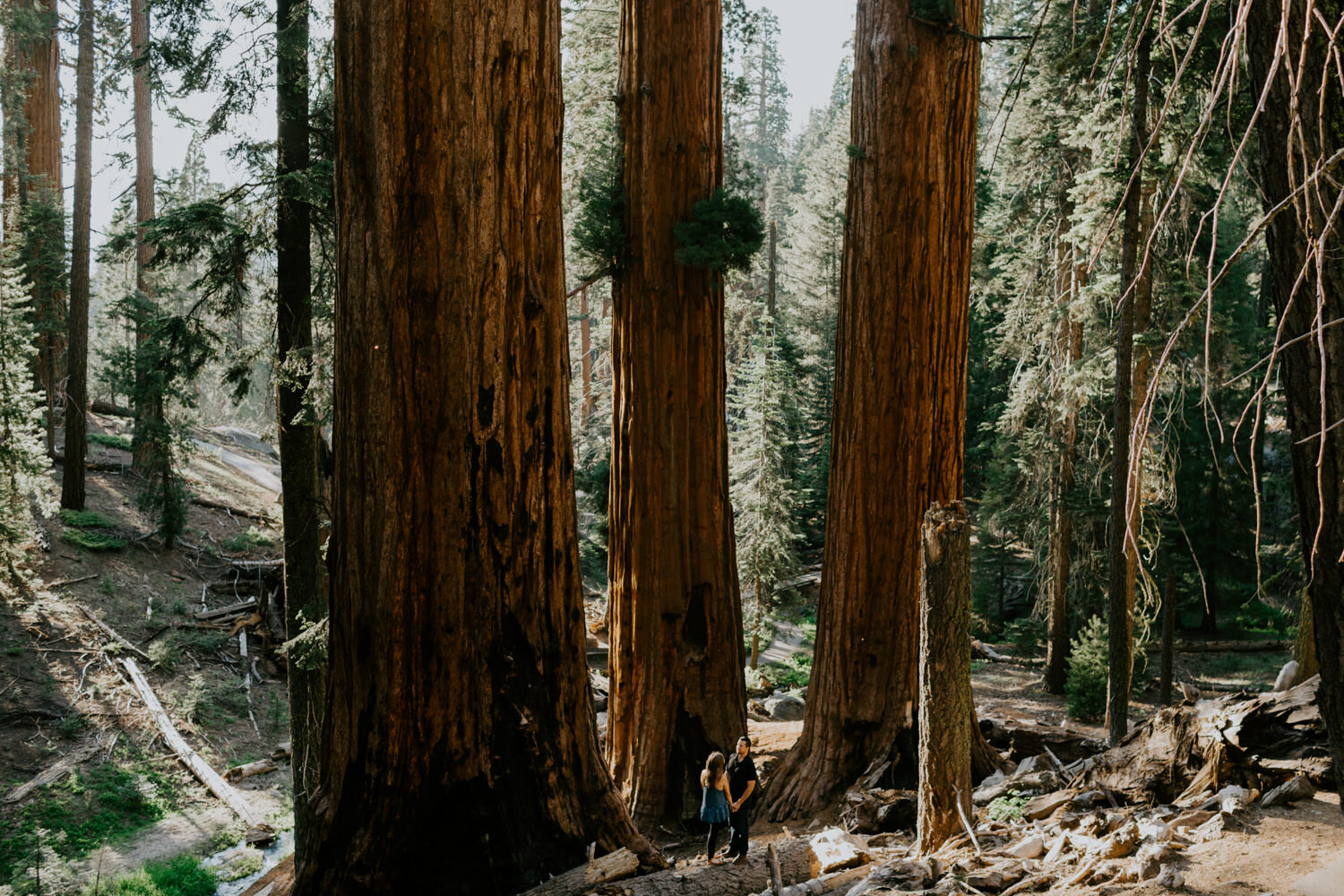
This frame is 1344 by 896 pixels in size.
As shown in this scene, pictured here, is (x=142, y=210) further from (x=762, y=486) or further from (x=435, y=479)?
(x=435, y=479)

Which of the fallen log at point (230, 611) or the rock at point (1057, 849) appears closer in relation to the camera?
the rock at point (1057, 849)

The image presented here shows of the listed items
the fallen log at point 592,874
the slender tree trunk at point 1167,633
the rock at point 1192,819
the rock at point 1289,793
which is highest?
the rock at point 1289,793

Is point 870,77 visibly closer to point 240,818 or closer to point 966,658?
point 966,658

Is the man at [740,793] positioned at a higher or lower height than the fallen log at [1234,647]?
higher

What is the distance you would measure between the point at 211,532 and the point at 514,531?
2113cm

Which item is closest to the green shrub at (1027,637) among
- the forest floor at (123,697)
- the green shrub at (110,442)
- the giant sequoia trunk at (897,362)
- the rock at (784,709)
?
the rock at (784,709)

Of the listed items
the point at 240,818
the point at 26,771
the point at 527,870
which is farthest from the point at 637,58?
the point at 26,771

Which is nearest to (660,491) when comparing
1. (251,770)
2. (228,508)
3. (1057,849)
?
(1057,849)

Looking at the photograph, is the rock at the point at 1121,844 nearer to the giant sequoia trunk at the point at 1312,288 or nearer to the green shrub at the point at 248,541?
the giant sequoia trunk at the point at 1312,288

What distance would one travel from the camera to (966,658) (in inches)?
180

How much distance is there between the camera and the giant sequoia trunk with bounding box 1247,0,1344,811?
2.51 metres

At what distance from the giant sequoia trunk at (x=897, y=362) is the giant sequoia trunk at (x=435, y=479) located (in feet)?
11.3

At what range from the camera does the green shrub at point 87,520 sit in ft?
63.0

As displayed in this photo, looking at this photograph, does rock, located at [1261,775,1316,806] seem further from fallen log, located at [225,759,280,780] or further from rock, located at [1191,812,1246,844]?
fallen log, located at [225,759,280,780]
